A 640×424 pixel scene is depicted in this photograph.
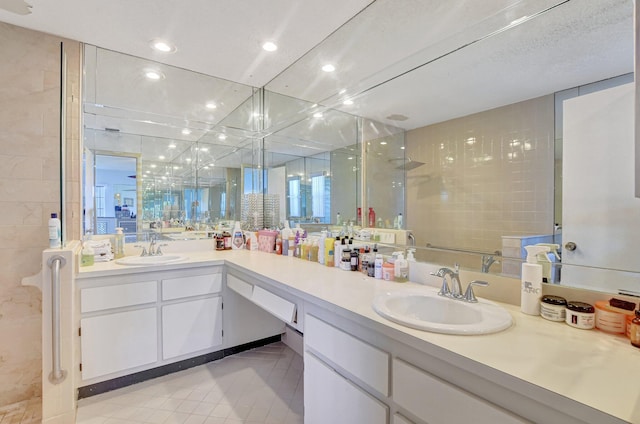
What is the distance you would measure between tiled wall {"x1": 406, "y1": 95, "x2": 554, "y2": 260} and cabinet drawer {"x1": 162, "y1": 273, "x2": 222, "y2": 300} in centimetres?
154

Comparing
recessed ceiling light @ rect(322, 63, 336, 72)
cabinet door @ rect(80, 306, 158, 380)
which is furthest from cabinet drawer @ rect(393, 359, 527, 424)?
recessed ceiling light @ rect(322, 63, 336, 72)

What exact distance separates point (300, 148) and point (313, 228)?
32.4 inches

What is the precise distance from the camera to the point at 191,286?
2260 millimetres

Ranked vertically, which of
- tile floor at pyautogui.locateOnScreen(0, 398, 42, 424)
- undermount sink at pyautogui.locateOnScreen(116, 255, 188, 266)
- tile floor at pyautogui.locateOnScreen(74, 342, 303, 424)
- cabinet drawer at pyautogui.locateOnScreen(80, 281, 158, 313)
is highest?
undermount sink at pyautogui.locateOnScreen(116, 255, 188, 266)

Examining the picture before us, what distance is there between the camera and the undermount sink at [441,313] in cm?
97

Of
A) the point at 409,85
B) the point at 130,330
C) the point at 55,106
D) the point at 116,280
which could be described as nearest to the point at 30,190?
the point at 55,106

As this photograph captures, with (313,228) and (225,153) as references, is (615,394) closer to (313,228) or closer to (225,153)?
(313,228)

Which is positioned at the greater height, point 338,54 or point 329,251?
point 338,54

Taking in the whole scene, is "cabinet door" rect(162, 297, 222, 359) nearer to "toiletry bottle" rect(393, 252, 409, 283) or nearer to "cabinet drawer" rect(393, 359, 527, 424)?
"toiletry bottle" rect(393, 252, 409, 283)

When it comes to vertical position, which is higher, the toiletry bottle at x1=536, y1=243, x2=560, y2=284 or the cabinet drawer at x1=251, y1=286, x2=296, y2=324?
the toiletry bottle at x1=536, y1=243, x2=560, y2=284

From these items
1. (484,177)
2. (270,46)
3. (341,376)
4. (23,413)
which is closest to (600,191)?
(484,177)

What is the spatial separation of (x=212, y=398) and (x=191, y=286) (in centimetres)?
77

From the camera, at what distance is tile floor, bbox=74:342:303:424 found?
1798 millimetres

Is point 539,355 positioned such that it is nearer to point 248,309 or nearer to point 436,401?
point 436,401
